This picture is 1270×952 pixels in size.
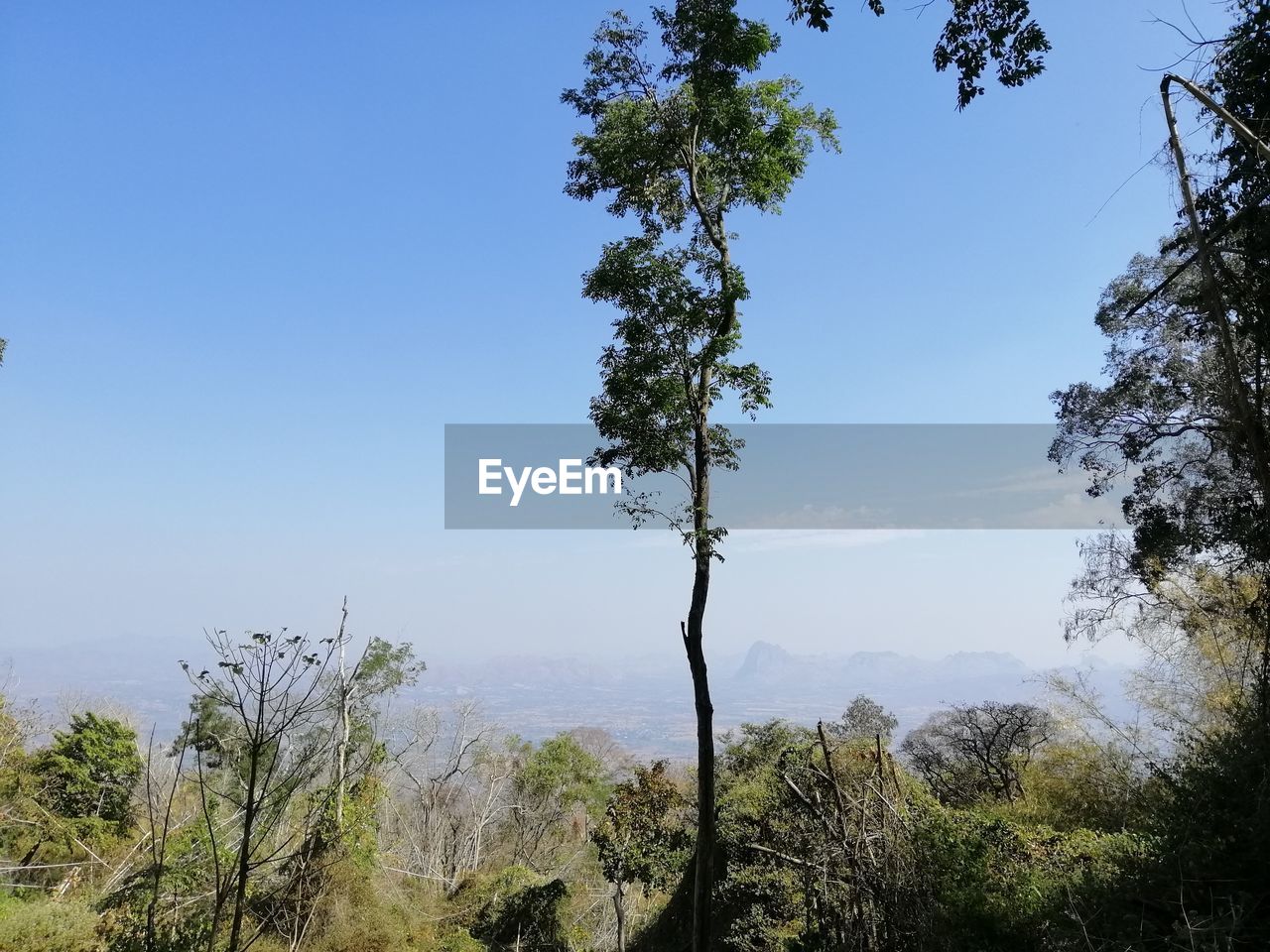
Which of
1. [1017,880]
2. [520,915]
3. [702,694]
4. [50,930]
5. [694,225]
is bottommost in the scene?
[520,915]

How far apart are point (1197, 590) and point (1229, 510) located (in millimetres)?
1683

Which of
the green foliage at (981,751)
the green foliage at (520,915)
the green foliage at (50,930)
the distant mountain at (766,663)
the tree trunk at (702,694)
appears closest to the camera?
the tree trunk at (702,694)

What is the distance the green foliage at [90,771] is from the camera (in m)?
16.3

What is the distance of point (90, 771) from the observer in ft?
54.7

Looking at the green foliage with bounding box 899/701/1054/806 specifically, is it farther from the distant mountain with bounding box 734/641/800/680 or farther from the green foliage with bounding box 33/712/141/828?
the distant mountain with bounding box 734/641/800/680

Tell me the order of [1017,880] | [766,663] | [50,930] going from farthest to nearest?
1. [766,663]
2. [50,930]
3. [1017,880]

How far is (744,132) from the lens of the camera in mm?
6785

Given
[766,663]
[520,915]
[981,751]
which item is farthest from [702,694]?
[766,663]

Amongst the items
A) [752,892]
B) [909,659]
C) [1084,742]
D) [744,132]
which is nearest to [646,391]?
[744,132]

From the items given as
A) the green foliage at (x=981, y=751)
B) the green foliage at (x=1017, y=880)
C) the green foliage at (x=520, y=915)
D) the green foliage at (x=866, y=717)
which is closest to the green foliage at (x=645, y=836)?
the green foliage at (x=520, y=915)

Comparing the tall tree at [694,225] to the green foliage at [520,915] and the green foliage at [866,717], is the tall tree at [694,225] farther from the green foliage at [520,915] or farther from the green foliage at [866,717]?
the green foliage at [866,717]

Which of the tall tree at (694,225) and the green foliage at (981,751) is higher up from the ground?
the tall tree at (694,225)

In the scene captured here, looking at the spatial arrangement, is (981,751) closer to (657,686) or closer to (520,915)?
(520,915)

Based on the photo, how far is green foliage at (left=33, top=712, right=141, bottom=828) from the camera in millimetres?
16281
